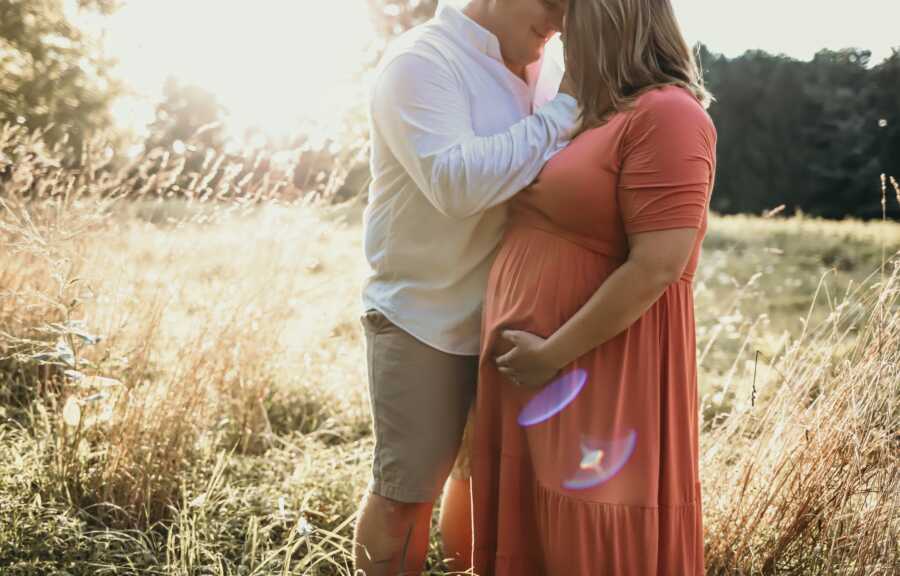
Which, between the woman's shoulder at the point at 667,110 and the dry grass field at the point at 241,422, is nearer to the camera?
the woman's shoulder at the point at 667,110

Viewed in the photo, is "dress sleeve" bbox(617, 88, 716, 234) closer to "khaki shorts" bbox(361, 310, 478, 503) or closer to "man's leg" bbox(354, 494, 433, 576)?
"khaki shorts" bbox(361, 310, 478, 503)

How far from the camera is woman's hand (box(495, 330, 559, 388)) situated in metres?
2.06

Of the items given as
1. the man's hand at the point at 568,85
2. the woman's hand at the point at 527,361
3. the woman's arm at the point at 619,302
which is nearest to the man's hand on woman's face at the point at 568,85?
the man's hand at the point at 568,85

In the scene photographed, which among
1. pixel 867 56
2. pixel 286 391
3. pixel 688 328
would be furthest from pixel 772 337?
pixel 867 56

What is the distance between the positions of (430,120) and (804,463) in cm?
151

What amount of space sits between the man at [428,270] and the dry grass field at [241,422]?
26 cm

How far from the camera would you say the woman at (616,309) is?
1928mm

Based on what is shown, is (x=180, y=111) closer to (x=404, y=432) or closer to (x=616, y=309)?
(x=404, y=432)

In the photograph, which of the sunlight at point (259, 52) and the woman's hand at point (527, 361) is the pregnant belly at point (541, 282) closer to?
the woman's hand at point (527, 361)

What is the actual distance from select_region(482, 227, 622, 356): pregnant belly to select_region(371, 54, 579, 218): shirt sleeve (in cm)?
15

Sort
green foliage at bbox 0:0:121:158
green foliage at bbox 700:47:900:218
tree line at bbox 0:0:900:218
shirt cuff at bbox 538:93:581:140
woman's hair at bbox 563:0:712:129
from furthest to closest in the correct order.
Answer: green foliage at bbox 700:47:900:218, tree line at bbox 0:0:900:218, green foliage at bbox 0:0:121:158, shirt cuff at bbox 538:93:581:140, woman's hair at bbox 563:0:712:129

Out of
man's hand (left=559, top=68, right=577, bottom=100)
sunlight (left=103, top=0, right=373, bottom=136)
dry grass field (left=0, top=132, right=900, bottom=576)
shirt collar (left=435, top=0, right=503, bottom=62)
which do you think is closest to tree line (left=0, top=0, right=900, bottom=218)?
sunlight (left=103, top=0, right=373, bottom=136)

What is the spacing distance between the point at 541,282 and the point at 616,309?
0.24 meters

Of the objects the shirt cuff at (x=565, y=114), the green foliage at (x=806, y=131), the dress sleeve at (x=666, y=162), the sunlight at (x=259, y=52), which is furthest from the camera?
the green foliage at (x=806, y=131)
